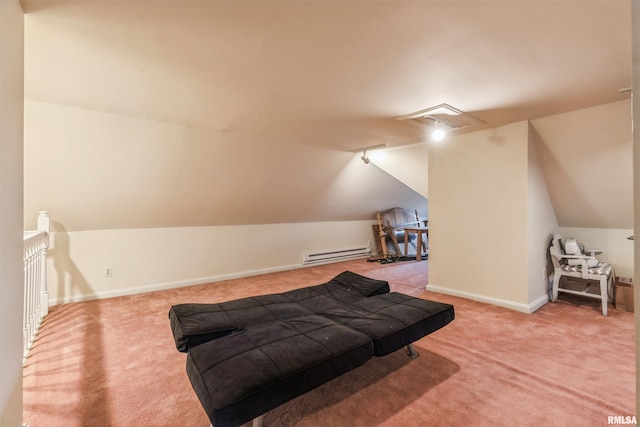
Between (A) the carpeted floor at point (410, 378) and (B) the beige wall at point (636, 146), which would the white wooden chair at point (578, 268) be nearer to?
(A) the carpeted floor at point (410, 378)

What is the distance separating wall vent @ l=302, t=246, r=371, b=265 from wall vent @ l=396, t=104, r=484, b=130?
3259 mm

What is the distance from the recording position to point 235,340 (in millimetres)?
1514

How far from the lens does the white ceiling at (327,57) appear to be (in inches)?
48.6

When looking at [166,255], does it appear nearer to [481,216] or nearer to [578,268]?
[481,216]

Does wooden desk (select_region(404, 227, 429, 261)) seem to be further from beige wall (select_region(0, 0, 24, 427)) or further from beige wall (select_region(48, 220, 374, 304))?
beige wall (select_region(0, 0, 24, 427))

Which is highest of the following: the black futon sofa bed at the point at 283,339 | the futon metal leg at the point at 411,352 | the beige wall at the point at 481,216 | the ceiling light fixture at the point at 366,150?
the ceiling light fixture at the point at 366,150

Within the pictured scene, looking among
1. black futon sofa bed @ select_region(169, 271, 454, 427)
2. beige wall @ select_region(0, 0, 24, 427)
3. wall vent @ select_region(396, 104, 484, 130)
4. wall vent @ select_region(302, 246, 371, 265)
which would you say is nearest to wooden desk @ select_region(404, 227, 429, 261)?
wall vent @ select_region(302, 246, 371, 265)

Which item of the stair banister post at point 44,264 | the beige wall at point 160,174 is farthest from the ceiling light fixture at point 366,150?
the stair banister post at point 44,264

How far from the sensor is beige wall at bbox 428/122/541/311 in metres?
2.95

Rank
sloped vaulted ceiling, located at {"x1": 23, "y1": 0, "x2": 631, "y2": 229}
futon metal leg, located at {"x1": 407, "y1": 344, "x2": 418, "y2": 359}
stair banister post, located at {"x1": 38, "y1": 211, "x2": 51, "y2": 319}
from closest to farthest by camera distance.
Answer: sloped vaulted ceiling, located at {"x1": 23, "y1": 0, "x2": 631, "y2": 229} → futon metal leg, located at {"x1": 407, "y1": 344, "x2": 418, "y2": 359} → stair banister post, located at {"x1": 38, "y1": 211, "x2": 51, "y2": 319}

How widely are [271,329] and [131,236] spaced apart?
303 centimetres

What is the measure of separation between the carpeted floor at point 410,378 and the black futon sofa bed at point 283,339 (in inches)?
11.2

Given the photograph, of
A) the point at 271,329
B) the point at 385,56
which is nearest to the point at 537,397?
the point at 271,329

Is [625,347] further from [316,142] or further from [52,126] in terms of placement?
[52,126]
